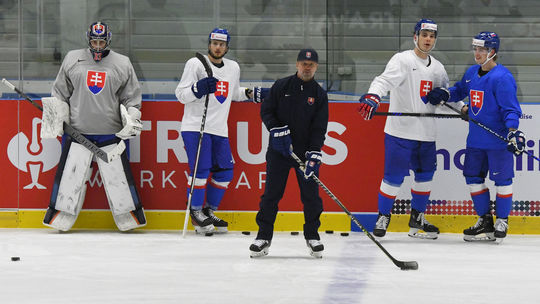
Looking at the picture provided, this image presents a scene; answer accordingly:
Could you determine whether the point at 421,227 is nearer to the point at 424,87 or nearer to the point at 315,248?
the point at 424,87

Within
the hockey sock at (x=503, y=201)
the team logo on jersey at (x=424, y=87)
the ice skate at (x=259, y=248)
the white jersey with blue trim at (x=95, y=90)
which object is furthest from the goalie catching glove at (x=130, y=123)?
the hockey sock at (x=503, y=201)

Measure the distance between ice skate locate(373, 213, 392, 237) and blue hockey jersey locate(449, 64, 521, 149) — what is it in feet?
2.37

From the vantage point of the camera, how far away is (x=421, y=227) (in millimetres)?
5953

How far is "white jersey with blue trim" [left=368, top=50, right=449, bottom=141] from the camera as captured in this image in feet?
19.1

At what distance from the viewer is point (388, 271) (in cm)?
458

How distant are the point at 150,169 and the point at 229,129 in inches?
24.2

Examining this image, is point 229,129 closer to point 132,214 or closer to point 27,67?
point 132,214

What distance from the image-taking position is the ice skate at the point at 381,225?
19.1 ft

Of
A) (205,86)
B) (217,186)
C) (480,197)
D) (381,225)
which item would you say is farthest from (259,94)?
(480,197)

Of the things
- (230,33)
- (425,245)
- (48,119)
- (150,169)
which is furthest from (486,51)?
(48,119)

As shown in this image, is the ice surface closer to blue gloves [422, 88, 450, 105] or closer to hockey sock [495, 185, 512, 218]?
hockey sock [495, 185, 512, 218]

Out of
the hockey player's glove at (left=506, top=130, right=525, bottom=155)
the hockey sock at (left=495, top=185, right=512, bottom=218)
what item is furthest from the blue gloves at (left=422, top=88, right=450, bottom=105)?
the hockey sock at (left=495, top=185, right=512, bottom=218)

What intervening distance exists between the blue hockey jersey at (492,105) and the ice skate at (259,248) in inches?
65.6

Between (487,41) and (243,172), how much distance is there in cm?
185
